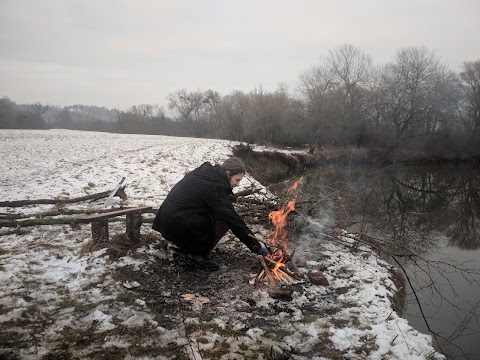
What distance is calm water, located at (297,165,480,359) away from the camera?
481 cm

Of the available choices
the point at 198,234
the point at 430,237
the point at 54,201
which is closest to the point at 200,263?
the point at 198,234

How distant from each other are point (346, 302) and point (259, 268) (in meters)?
1.16

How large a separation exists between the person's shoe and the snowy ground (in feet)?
0.46

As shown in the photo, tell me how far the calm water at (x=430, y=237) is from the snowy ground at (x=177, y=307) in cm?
99

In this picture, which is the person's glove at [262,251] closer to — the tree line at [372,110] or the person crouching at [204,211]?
the person crouching at [204,211]

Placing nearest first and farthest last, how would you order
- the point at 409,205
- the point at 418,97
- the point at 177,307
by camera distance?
1. the point at 177,307
2. the point at 409,205
3. the point at 418,97

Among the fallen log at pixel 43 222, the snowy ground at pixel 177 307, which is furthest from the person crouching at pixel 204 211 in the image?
the fallen log at pixel 43 222

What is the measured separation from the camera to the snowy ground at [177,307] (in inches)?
109

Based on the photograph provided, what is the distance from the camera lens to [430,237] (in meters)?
8.66

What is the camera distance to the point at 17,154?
44.6 feet

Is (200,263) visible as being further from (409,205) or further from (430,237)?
(409,205)

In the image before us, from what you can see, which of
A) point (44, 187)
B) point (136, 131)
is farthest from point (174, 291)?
point (136, 131)

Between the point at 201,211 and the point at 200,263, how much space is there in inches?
31.8

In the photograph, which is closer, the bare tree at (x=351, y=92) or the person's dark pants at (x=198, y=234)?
the person's dark pants at (x=198, y=234)
